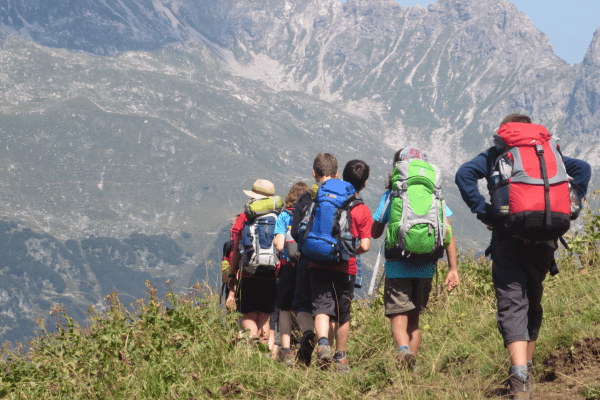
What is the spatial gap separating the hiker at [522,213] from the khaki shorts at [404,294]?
0.93 metres

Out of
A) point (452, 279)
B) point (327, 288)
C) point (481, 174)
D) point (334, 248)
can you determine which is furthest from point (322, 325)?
point (481, 174)

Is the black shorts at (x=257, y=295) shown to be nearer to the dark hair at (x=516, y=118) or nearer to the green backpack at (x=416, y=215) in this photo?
→ the green backpack at (x=416, y=215)

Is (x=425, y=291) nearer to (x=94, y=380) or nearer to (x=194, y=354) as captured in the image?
(x=194, y=354)

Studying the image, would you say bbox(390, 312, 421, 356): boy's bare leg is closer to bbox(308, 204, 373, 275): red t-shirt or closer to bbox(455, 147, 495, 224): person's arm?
bbox(308, 204, 373, 275): red t-shirt

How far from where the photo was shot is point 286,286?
22.6 ft

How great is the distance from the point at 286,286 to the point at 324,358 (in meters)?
1.88

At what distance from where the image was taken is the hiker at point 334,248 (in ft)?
17.8

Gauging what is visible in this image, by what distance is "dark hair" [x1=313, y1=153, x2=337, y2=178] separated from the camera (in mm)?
6046

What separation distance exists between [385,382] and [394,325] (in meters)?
0.88

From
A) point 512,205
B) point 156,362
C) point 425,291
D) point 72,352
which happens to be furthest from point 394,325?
point 72,352

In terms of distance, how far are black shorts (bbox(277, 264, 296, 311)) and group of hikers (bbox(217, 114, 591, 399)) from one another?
0.01 metres

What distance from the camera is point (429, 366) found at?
194 inches

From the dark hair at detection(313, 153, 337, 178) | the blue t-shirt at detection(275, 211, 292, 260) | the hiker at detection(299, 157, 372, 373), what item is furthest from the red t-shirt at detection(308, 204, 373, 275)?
the blue t-shirt at detection(275, 211, 292, 260)

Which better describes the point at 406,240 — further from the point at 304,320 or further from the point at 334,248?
the point at 304,320
